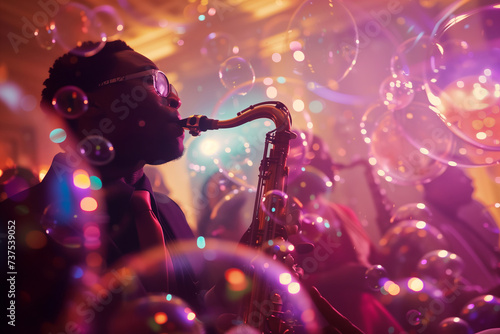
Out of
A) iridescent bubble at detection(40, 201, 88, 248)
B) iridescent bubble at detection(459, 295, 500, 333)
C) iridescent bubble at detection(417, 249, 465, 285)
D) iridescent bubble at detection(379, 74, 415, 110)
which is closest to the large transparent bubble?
iridescent bubble at detection(40, 201, 88, 248)

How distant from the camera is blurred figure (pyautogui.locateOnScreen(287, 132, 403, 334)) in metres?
2.71

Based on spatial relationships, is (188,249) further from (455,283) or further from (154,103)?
(455,283)

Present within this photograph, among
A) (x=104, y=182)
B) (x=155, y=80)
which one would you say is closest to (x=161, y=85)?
(x=155, y=80)

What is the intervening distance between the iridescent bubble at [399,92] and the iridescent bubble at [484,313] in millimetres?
1960

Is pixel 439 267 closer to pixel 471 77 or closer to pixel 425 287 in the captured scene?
pixel 425 287

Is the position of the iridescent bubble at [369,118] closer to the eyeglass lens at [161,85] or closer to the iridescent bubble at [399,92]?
the iridescent bubble at [399,92]

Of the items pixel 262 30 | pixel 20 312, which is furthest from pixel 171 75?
pixel 20 312

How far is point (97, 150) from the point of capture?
1.98 m

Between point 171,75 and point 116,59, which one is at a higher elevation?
point 171,75

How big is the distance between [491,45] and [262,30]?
5374mm

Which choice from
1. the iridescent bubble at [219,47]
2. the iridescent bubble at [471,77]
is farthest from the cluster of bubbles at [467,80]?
the iridescent bubble at [219,47]

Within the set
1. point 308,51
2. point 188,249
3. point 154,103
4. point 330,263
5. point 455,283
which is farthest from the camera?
point 308,51

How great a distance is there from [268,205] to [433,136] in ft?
7.17

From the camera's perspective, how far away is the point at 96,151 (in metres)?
1.98
